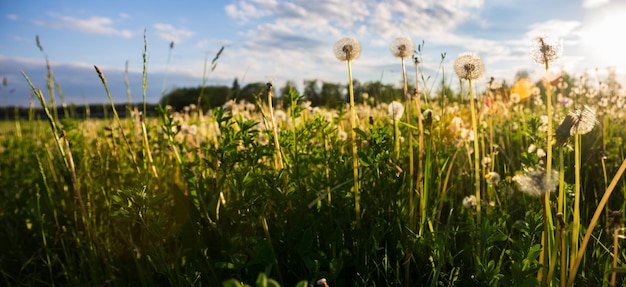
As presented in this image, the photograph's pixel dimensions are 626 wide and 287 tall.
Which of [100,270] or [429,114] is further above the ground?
[429,114]

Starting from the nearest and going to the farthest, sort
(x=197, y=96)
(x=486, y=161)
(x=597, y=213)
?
1. (x=597, y=213)
2. (x=486, y=161)
3. (x=197, y=96)

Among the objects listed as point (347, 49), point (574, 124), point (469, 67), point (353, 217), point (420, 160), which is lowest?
point (353, 217)

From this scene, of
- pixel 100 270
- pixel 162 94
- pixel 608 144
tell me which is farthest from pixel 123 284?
pixel 608 144

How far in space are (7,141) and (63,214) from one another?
297 cm

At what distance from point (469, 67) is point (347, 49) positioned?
1.60ft

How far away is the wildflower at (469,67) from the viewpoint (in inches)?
62.1

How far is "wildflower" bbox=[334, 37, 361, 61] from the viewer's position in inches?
72.2

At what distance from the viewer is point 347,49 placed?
1.84 m

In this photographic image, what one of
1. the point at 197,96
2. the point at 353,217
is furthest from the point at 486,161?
the point at 197,96

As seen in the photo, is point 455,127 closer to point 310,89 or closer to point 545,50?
point 545,50

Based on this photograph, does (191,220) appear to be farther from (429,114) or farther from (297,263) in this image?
(429,114)

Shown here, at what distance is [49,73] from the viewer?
3.02 metres

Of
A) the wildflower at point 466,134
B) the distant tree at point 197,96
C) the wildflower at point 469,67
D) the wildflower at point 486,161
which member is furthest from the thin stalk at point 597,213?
the distant tree at point 197,96

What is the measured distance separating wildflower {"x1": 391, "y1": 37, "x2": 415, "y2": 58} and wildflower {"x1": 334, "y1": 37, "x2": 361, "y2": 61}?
249 mm
